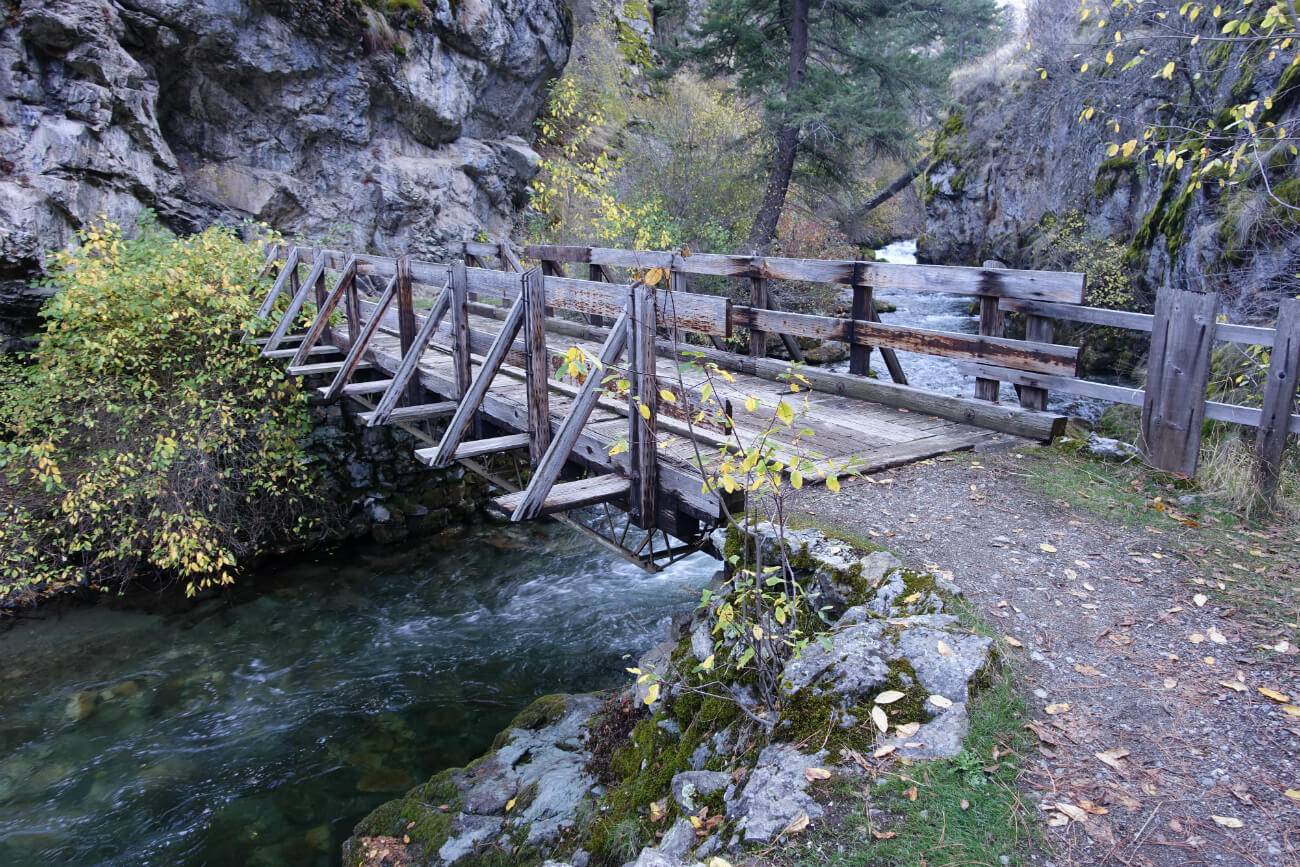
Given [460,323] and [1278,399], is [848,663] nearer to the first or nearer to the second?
[1278,399]

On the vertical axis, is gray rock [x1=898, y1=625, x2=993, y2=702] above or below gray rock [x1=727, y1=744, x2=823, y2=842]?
above

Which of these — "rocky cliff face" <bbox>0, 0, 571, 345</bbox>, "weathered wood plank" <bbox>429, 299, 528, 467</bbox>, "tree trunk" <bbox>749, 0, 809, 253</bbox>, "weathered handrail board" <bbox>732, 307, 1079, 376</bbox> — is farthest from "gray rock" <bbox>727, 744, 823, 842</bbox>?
"tree trunk" <bbox>749, 0, 809, 253</bbox>

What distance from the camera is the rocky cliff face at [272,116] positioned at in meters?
12.0

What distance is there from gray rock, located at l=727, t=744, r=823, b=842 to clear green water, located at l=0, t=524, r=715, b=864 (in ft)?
8.51

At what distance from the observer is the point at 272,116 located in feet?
53.7

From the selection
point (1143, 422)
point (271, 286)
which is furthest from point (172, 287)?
point (1143, 422)

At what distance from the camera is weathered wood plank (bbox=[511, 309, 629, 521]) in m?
4.89

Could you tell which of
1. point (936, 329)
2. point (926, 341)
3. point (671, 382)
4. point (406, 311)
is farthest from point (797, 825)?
point (936, 329)

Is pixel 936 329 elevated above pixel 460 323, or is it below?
below

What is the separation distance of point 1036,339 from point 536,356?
3533mm

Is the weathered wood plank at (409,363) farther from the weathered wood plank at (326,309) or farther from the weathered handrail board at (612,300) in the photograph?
the weathered wood plank at (326,309)

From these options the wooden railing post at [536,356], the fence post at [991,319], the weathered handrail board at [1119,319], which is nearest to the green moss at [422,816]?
the wooden railing post at [536,356]

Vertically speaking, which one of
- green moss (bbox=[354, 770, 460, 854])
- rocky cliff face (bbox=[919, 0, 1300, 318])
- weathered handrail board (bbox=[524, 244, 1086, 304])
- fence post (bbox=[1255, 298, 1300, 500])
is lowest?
green moss (bbox=[354, 770, 460, 854])

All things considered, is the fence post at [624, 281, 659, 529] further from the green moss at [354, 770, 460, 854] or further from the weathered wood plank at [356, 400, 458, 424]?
the weathered wood plank at [356, 400, 458, 424]
